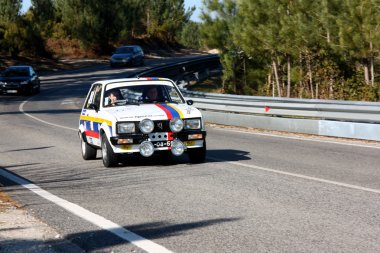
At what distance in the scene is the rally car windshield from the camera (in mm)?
12305

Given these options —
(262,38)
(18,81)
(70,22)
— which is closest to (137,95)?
(262,38)

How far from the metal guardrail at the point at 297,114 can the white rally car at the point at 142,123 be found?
4.53 m

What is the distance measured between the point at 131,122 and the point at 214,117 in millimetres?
10568

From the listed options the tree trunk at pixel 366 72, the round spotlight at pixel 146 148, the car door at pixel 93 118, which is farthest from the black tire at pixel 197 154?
the tree trunk at pixel 366 72

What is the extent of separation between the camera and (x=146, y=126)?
11.1 metres

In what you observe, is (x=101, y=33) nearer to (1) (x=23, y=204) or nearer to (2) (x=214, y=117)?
(2) (x=214, y=117)

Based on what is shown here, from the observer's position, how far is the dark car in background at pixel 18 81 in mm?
38125

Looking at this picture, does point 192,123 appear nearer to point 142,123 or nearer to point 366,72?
point 142,123

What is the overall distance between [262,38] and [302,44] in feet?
7.92

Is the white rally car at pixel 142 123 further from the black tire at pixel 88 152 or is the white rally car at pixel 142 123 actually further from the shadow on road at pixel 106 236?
the shadow on road at pixel 106 236

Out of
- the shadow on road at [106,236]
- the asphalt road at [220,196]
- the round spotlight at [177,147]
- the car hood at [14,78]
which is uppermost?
the car hood at [14,78]

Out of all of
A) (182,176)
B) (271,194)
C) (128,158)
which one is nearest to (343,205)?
(271,194)

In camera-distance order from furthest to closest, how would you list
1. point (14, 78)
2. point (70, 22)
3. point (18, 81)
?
point (70, 22), point (14, 78), point (18, 81)

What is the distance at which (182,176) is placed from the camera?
10.3 m
